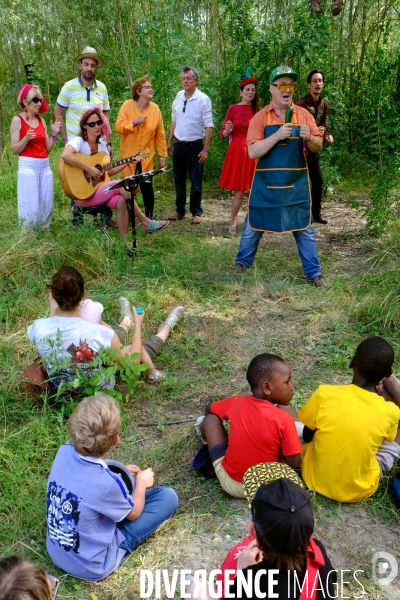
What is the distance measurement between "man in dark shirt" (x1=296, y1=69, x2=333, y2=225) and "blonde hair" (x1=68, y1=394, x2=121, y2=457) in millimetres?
4962

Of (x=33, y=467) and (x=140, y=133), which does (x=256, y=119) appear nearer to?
(x=140, y=133)

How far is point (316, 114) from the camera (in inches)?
251

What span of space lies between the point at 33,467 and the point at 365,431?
160 centimetres

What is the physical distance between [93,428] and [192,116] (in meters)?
5.09

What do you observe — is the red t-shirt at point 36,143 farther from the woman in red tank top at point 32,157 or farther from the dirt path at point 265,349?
the dirt path at point 265,349

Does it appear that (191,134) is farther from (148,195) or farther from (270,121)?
(270,121)

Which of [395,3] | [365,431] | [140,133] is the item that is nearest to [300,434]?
[365,431]

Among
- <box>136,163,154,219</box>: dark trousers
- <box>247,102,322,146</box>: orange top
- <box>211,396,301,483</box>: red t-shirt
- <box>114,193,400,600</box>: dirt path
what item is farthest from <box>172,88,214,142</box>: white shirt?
<box>211,396,301,483</box>: red t-shirt

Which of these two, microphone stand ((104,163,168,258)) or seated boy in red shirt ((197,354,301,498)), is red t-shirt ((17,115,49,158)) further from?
seated boy in red shirt ((197,354,301,498))

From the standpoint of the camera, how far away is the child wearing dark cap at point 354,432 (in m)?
2.38

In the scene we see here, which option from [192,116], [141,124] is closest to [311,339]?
[141,124]

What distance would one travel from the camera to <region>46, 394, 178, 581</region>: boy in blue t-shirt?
205 cm

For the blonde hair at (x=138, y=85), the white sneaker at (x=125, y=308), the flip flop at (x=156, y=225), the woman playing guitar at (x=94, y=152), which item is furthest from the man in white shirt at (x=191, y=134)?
the white sneaker at (x=125, y=308)

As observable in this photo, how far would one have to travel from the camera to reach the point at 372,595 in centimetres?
210
